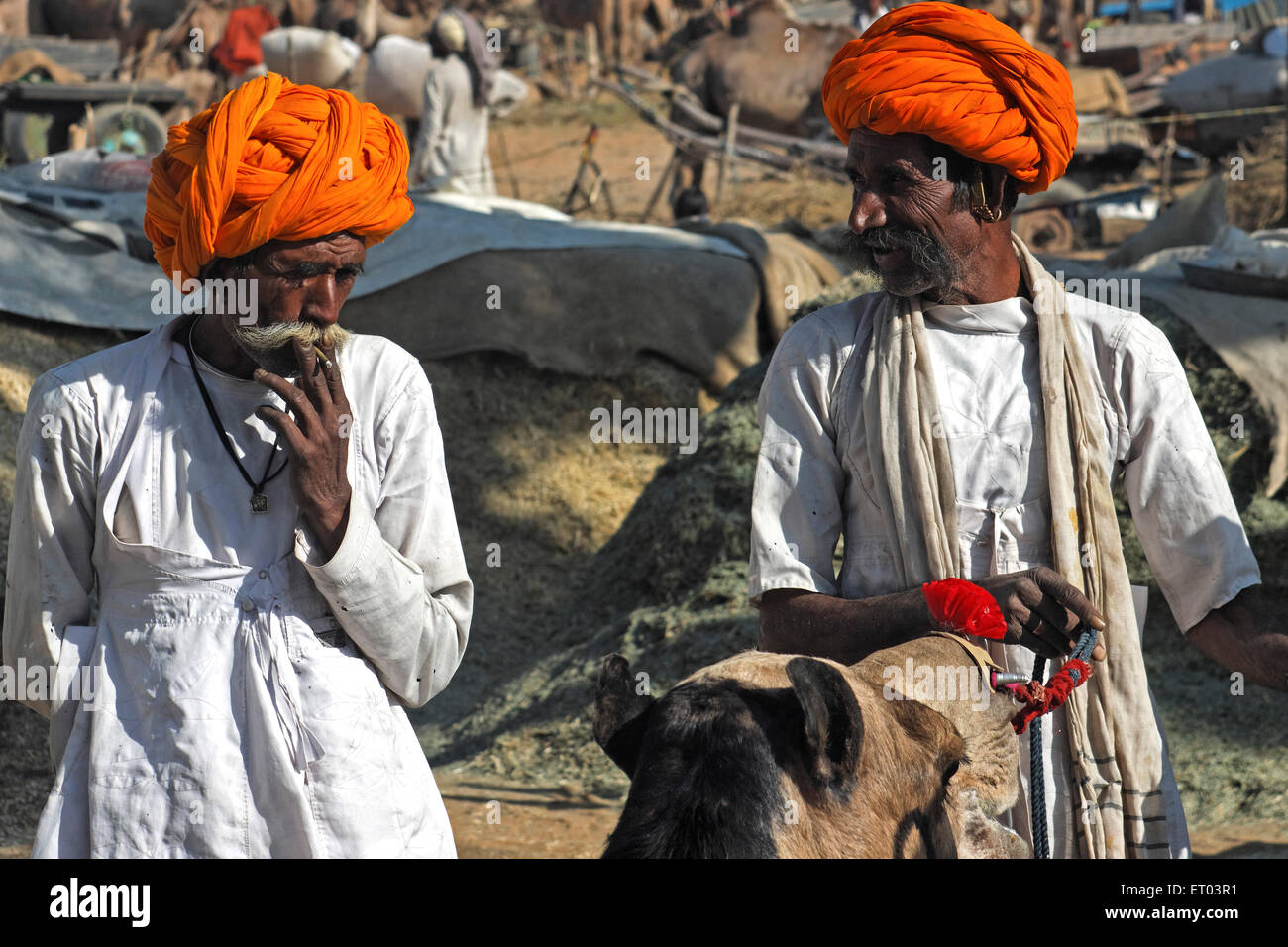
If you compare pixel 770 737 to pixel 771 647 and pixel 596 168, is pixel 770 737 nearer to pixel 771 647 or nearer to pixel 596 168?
pixel 771 647

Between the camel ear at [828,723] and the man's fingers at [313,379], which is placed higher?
the man's fingers at [313,379]

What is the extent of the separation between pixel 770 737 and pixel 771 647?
568mm

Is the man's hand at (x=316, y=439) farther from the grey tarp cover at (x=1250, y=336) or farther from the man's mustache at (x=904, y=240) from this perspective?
the grey tarp cover at (x=1250, y=336)

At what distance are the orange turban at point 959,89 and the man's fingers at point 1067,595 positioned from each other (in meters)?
0.72

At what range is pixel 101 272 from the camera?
26.5ft

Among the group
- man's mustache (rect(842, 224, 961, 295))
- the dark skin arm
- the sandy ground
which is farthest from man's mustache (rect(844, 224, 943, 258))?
the sandy ground

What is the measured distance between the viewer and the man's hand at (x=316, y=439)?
206 centimetres

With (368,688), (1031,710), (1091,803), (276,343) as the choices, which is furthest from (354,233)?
(1091,803)

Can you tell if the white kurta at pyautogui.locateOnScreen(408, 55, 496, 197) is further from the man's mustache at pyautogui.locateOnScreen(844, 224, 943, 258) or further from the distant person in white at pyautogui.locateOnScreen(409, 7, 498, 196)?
the man's mustache at pyautogui.locateOnScreen(844, 224, 943, 258)

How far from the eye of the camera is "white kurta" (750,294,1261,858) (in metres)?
2.21

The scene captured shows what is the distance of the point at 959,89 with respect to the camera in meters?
2.25

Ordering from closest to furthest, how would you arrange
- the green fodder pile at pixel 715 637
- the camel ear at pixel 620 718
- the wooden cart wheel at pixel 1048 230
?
the camel ear at pixel 620 718, the green fodder pile at pixel 715 637, the wooden cart wheel at pixel 1048 230

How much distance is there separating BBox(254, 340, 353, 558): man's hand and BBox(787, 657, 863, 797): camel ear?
2.56 feet

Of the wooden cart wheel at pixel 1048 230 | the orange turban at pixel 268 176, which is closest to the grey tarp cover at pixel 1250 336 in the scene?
the orange turban at pixel 268 176
